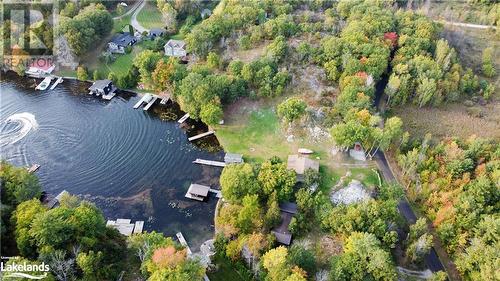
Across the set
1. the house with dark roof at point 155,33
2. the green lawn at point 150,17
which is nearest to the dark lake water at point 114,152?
the house with dark roof at point 155,33

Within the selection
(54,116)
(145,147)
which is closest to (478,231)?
(145,147)

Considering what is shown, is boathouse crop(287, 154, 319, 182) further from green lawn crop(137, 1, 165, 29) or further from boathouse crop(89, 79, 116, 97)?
green lawn crop(137, 1, 165, 29)

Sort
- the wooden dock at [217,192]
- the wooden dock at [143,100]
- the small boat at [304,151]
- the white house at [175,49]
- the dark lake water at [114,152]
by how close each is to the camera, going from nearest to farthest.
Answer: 1. the dark lake water at [114,152]
2. the wooden dock at [217,192]
3. the small boat at [304,151]
4. the wooden dock at [143,100]
5. the white house at [175,49]

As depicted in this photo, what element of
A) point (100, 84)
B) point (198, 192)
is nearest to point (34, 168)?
point (100, 84)

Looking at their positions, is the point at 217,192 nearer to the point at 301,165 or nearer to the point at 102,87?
the point at 301,165

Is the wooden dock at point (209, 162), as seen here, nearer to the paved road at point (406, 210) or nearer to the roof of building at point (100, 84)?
the paved road at point (406, 210)


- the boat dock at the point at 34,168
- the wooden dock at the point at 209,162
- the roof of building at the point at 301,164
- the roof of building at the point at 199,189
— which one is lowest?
the boat dock at the point at 34,168
